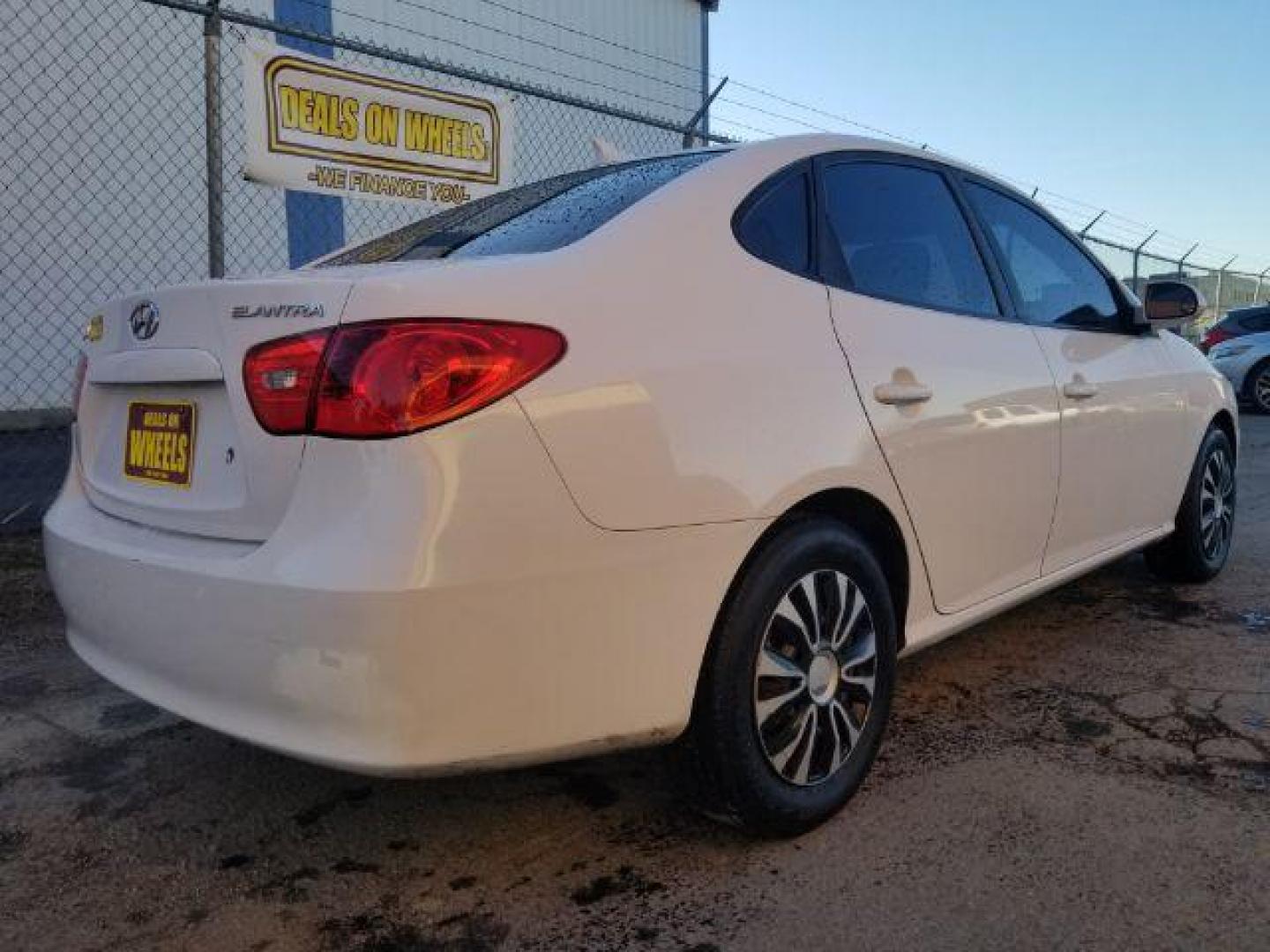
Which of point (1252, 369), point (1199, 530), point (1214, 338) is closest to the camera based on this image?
point (1199, 530)

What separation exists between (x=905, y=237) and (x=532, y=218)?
1.06 m

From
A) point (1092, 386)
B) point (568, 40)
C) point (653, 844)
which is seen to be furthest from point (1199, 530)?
point (568, 40)

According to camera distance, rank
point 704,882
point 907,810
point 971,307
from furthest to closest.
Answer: point 971,307 < point 907,810 < point 704,882

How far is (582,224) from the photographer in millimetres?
2342

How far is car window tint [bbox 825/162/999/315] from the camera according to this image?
8.98 ft

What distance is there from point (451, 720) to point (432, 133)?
4479mm

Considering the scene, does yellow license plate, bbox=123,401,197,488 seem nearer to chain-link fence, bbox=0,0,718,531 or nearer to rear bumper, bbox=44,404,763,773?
rear bumper, bbox=44,404,763,773

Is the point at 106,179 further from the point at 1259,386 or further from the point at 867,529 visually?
the point at 1259,386

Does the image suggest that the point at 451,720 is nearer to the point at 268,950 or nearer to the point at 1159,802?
the point at 268,950

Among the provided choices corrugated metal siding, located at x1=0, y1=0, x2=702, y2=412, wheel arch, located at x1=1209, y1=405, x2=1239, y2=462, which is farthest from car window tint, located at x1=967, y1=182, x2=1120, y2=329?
corrugated metal siding, located at x1=0, y1=0, x2=702, y2=412

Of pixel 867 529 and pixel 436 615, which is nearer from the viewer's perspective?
pixel 436 615

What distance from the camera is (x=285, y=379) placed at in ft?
6.32

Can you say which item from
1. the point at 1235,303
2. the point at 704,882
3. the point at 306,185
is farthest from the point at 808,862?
the point at 1235,303

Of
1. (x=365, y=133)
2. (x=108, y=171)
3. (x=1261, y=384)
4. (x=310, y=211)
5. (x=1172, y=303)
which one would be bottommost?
(x=1261, y=384)
